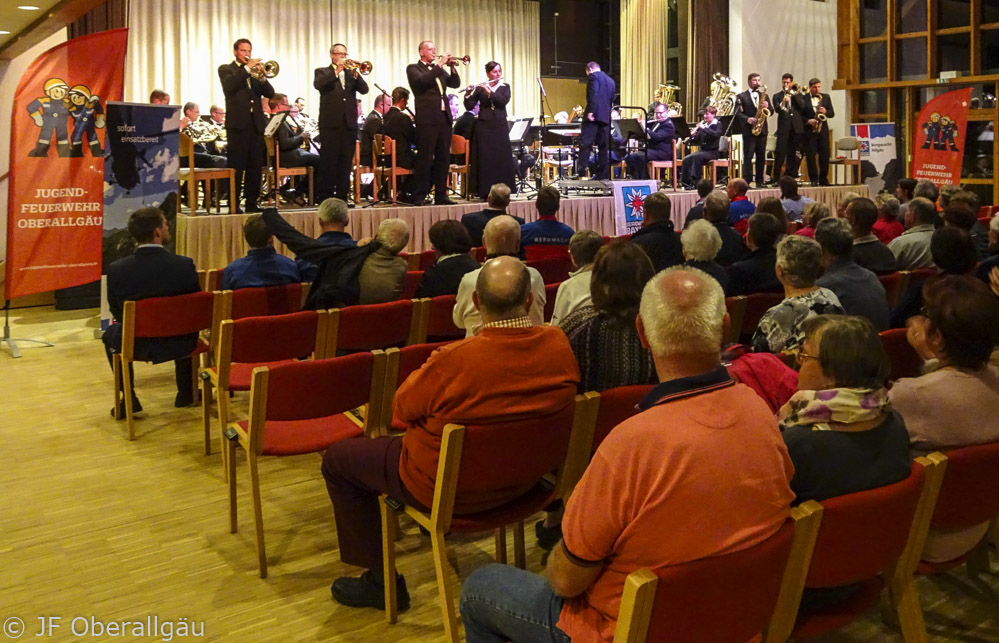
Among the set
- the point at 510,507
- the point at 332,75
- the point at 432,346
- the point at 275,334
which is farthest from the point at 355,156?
the point at 510,507

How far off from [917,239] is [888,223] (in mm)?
987

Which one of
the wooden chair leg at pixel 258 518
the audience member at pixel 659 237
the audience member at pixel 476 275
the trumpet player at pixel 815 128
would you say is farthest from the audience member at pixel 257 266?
the trumpet player at pixel 815 128

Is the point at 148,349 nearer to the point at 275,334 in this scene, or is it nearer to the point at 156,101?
the point at 275,334

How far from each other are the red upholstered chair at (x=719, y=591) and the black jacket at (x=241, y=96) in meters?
6.37

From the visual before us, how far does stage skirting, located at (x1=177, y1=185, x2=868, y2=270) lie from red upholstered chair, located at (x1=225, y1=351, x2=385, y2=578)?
436cm

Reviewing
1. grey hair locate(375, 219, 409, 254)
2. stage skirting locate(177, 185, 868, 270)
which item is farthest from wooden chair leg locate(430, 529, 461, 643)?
stage skirting locate(177, 185, 868, 270)

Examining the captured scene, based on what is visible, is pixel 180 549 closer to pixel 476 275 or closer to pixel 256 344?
pixel 256 344

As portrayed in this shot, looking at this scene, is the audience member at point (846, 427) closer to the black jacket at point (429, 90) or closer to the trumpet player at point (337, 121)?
the trumpet player at point (337, 121)

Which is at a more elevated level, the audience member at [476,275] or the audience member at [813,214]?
the audience member at [813,214]

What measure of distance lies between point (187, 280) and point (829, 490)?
10.9 feet

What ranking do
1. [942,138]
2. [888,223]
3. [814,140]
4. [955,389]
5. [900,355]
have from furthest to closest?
[814,140]
[942,138]
[888,223]
[900,355]
[955,389]

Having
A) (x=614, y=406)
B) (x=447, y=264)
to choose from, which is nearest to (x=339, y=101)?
(x=447, y=264)

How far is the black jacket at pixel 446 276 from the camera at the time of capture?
4180 mm

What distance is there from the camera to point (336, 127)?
7.86 meters
